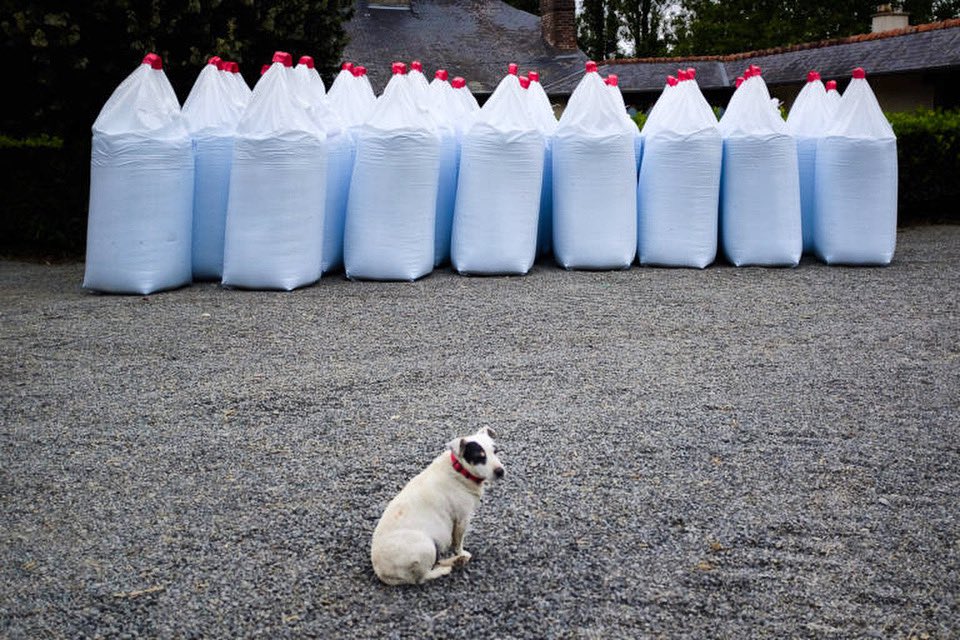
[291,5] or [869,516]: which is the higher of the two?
[291,5]

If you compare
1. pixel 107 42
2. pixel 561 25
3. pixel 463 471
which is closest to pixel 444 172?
pixel 107 42

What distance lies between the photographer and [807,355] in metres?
5.44

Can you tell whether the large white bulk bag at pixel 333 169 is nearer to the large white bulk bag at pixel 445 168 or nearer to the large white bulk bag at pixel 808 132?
the large white bulk bag at pixel 445 168

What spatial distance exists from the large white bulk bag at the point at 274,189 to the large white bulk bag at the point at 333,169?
39 centimetres

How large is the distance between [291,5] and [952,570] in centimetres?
866

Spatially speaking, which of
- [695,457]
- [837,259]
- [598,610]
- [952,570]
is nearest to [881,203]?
[837,259]

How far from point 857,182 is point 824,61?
41.7 feet

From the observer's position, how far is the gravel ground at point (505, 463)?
2707mm

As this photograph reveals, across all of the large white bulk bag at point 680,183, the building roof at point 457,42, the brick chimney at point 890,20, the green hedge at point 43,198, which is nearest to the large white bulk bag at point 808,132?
the large white bulk bag at point 680,183

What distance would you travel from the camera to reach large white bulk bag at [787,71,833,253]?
8.70m

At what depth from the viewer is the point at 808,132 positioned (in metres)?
8.77

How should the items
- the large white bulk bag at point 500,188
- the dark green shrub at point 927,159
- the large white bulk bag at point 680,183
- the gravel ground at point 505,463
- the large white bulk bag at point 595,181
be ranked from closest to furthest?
the gravel ground at point 505,463, the large white bulk bag at point 500,188, the large white bulk bag at point 595,181, the large white bulk bag at point 680,183, the dark green shrub at point 927,159

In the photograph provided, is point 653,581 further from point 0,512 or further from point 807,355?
point 807,355

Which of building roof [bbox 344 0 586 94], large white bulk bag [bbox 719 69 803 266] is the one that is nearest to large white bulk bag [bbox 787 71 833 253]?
large white bulk bag [bbox 719 69 803 266]
